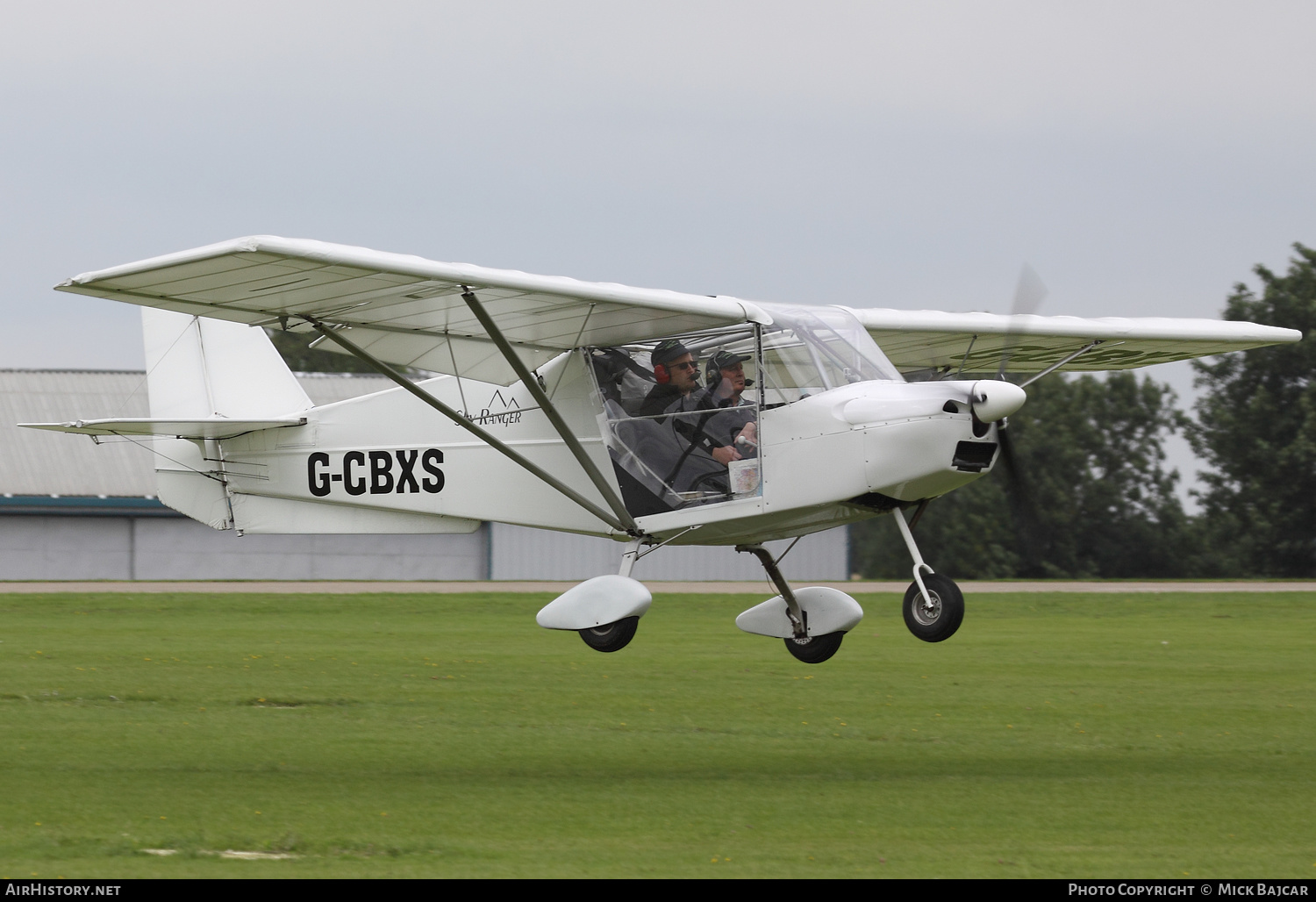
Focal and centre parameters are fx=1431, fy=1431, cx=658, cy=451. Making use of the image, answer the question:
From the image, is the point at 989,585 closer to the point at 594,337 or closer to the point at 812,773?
the point at 812,773

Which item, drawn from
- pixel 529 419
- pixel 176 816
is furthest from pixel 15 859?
pixel 529 419

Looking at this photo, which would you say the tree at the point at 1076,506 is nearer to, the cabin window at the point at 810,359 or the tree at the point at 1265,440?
the tree at the point at 1265,440

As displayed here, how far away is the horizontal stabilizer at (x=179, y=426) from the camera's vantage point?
523 inches

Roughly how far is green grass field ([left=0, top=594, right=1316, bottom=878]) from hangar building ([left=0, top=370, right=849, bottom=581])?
13.2 m

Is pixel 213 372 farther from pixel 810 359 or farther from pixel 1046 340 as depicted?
pixel 1046 340

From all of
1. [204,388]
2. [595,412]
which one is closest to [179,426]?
[204,388]

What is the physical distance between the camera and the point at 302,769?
48.9 feet

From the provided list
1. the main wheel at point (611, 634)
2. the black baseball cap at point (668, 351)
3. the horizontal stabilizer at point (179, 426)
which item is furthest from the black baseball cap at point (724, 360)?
the horizontal stabilizer at point (179, 426)

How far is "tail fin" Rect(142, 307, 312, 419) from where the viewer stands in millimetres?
15383

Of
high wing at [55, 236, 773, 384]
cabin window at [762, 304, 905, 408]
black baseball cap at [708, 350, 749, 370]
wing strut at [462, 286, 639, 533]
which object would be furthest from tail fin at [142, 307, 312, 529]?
cabin window at [762, 304, 905, 408]

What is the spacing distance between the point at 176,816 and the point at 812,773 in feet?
21.0

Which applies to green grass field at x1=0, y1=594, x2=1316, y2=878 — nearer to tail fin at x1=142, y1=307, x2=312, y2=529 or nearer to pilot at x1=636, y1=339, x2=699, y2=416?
tail fin at x1=142, y1=307, x2=312, y2=529

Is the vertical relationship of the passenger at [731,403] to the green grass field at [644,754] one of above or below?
above

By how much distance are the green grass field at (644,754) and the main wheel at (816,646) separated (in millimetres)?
1398
